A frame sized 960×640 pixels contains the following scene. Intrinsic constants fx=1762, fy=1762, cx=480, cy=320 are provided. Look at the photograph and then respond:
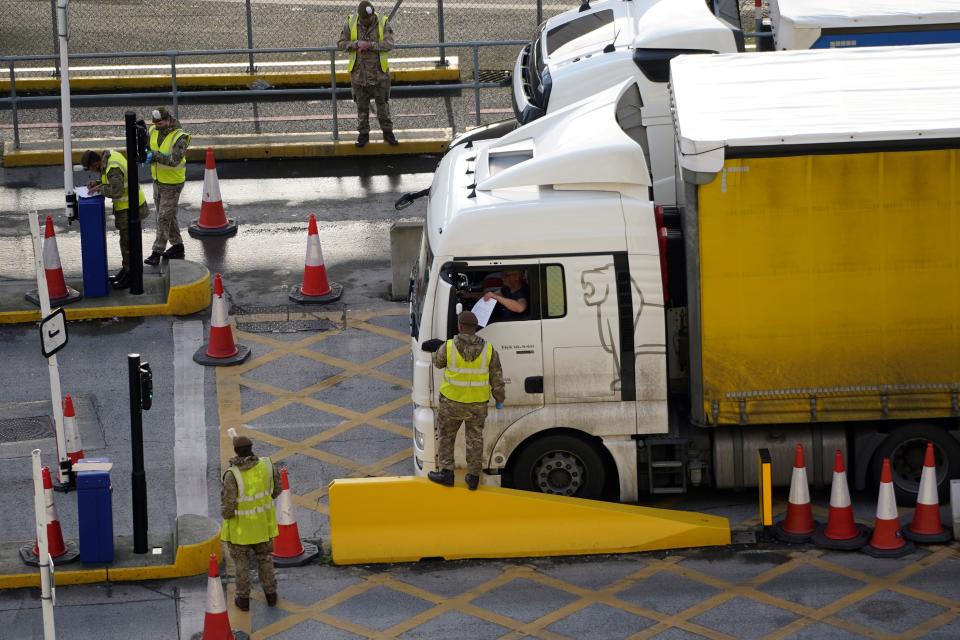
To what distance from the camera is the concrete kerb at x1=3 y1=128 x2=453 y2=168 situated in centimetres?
2369

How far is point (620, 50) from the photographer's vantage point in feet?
61.3

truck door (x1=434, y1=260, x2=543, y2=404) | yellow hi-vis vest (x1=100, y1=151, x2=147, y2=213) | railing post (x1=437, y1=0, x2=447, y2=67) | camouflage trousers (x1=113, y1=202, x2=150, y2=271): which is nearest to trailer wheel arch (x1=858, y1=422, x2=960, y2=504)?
truck door (x1=434, y1=260, x2=543, y2=404)

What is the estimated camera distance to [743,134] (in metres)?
13.1

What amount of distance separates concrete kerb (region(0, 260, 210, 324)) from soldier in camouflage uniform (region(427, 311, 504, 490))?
5657 mm

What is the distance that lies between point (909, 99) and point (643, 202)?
88.6 inches

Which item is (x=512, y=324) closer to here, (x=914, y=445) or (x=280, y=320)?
(x=914, y=445)

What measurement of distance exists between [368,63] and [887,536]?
40.4ft

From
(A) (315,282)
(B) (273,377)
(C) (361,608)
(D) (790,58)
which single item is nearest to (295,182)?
(A) (315,282)

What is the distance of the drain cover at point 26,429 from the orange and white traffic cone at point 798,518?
6696 mm

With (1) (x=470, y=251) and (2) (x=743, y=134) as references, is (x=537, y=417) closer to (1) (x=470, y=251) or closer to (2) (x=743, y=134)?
(1) (x=470, y=251)

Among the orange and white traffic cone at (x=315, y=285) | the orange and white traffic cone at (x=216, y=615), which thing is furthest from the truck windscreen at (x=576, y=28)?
the orange and white traffic cone at (x=216, y=615)

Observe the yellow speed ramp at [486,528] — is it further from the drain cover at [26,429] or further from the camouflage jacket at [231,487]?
the drain cover at [26,429]

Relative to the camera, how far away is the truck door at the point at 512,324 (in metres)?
13.4

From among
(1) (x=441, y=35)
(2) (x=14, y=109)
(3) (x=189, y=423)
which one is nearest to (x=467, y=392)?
(3) (x=189, y=423)
